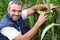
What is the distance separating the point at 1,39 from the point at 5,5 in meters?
0.29

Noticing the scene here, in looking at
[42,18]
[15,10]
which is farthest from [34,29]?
[15,10]

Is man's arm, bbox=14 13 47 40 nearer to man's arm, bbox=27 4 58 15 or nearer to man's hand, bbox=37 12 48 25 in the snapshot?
man's hand, bbox=37 12 48 25

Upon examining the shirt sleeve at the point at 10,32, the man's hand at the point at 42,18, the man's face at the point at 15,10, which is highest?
the man's face at the point at 15,10

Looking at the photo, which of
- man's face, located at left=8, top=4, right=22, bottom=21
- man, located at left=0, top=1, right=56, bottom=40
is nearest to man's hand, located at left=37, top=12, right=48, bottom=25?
man, located at left=0, top=1, right=56, bottom=40

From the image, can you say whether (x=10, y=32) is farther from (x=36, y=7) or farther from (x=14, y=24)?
(x=36, y=7)

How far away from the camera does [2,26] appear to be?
1779 millimetres

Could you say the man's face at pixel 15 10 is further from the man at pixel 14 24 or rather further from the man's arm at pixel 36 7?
the man's arm at pixel 36 7

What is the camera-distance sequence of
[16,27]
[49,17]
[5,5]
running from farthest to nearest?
[5,5]
[16,27]
[49,17]

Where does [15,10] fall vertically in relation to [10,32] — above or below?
above

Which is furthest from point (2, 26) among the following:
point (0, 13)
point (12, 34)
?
point (0, 13)

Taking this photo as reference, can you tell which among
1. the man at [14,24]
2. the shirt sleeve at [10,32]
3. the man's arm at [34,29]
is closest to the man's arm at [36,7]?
the man at [14,24]

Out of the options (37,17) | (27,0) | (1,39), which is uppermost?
(27,0)

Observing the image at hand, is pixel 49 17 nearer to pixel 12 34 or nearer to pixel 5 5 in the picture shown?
pixel 12 34

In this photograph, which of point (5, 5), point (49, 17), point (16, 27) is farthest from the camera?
point (5, 5)
